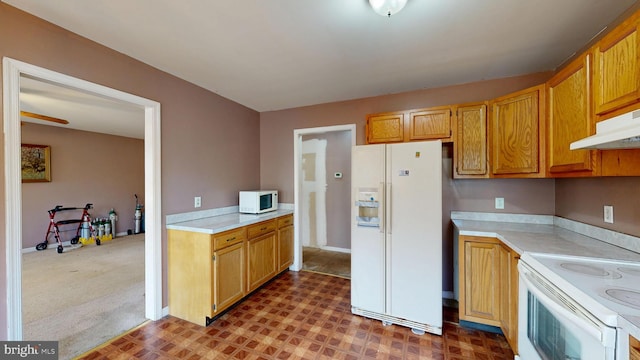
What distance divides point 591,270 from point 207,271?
2737mm

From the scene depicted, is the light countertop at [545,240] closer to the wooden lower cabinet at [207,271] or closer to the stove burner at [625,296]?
the stove burner at [625,296]

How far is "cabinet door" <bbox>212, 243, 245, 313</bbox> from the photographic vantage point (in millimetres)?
2329

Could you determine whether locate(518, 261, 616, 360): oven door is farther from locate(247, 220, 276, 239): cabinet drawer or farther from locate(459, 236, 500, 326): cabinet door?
locate(247, 220, 276, 239): cabinet drawer

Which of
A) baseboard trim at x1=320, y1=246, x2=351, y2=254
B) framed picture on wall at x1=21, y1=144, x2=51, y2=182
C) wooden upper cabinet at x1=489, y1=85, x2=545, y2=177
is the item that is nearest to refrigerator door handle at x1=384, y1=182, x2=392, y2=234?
wooden upper cabinet at x1=489, y1=85, x2=545, y2=177

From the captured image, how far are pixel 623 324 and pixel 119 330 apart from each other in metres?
3.32

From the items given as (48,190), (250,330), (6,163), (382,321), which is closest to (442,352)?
(382,321)

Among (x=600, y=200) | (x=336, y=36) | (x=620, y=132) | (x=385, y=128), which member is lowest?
(x=600, y=200)

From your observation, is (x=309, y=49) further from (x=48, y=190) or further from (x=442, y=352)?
(x=48, y=190)

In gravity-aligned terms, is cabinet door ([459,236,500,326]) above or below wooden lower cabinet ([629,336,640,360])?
below

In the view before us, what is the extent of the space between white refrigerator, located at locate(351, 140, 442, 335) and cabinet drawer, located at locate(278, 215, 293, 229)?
4.09 ft

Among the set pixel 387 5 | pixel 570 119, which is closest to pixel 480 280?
pixel 570 119

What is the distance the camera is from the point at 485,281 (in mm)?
2129

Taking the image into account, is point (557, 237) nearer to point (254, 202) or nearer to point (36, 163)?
point (254, 202)

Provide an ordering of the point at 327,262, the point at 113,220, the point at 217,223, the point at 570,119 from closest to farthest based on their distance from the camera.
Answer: the point at 570,119
the point at 217,223
the point at 327,262
the point at 113,220
